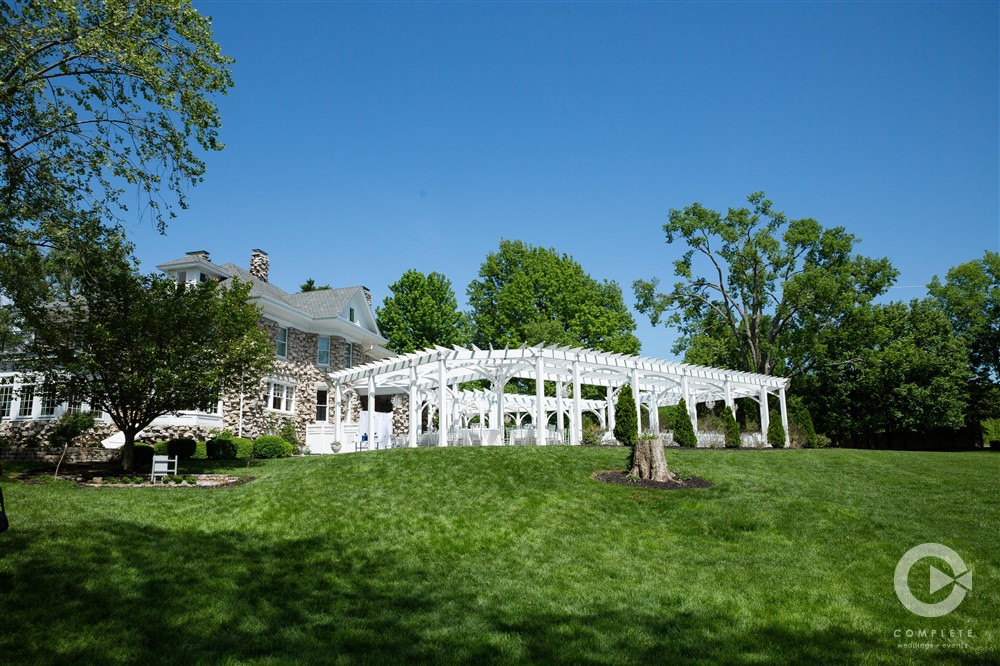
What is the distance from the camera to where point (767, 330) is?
37.2m

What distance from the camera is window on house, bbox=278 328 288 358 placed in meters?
27.1

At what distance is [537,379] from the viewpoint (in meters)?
18.4

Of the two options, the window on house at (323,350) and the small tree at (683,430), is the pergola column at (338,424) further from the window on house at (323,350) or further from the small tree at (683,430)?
the small tree at (683,430)

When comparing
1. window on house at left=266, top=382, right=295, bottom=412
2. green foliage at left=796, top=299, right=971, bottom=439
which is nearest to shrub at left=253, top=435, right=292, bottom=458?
window on house at left=266, top=382, right=295, bottom=412

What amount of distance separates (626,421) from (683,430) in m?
2.25

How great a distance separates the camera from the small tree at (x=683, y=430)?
66.0ft

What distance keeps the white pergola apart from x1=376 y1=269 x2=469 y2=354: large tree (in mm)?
10632

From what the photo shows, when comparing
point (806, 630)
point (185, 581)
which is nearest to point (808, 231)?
point (806, 630)

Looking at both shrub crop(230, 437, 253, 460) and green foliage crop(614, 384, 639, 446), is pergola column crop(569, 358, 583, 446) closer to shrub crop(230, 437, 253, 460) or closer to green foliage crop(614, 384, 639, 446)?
green foliage crop(614, 384, 639, 446)

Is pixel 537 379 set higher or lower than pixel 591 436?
higher

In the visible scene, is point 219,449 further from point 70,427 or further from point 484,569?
point 484,569

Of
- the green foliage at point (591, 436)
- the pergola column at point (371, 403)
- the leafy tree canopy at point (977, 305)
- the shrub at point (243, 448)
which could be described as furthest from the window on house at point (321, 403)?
the leafy tree canopy at point (977, 305)

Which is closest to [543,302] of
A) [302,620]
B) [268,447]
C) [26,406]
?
[268,447]

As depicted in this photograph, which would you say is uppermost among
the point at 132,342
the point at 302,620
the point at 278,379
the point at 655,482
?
the point at 278,379
